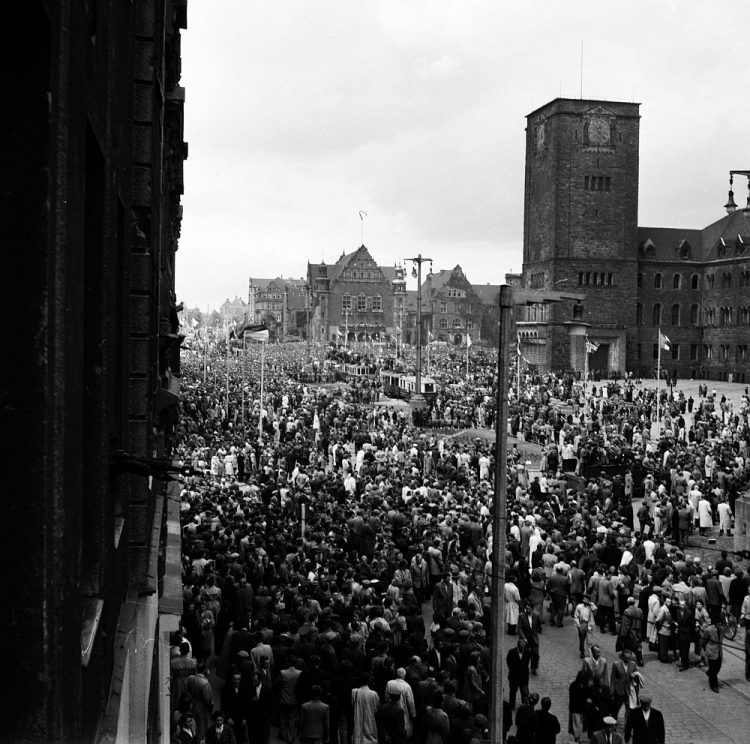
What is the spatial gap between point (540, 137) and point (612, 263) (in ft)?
45.0

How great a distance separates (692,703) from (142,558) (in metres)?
8.87

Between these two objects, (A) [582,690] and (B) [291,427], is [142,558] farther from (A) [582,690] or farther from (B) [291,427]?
(B) [291,427]

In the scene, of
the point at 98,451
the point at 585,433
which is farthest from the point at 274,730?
the point at 585,433

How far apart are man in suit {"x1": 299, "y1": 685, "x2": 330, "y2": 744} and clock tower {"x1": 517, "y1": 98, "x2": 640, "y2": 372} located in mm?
78457

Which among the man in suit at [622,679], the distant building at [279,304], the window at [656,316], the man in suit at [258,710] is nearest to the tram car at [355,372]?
the window at [656,316]

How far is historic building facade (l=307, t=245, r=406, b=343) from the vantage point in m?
152

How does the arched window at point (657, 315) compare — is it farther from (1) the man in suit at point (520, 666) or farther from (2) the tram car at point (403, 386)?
(1) the man in suit at point (520, 666)

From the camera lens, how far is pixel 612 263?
90875 millimetres

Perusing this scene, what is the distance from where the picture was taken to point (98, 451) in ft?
17.6

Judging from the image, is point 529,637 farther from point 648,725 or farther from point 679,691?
point 648,725

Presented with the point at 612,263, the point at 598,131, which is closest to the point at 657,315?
the point at 612,263

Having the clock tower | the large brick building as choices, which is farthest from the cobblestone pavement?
the clock tower

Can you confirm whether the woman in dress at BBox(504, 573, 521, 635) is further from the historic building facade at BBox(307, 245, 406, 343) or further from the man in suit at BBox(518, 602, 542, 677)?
the historic building facade at BBox(307, 245, 406, 343)

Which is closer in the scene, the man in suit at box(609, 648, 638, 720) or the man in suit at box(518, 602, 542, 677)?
the man in suit at box(609, 648, 638, 720)
